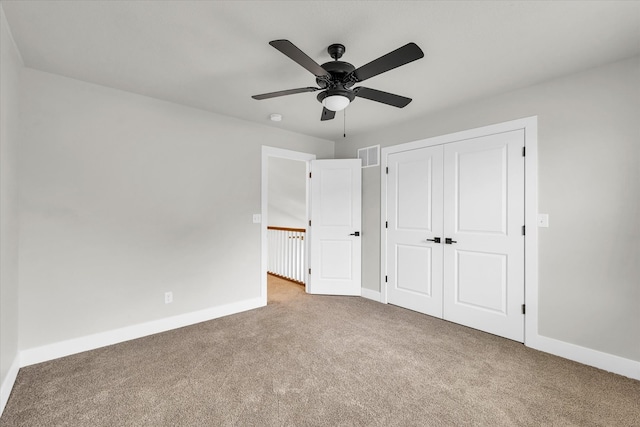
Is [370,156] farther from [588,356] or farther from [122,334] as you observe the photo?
[122,334]

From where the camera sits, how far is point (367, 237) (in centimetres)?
420

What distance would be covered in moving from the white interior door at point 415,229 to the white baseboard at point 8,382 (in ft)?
11.8

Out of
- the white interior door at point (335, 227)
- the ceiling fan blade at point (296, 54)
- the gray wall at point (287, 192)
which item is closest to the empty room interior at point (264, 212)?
the ceiling fan blade at point (296, 54)

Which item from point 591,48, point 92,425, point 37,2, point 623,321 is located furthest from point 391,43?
point 92,425

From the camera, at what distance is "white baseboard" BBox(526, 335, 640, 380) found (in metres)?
2.16

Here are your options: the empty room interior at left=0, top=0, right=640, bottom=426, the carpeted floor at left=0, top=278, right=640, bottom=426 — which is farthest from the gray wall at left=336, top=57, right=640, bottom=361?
the carpeted floor at left=0, top=278, right=640, bottom=426

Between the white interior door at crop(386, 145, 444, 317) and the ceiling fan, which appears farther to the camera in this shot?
the white interior door at crop(386, 145, 444, 317)

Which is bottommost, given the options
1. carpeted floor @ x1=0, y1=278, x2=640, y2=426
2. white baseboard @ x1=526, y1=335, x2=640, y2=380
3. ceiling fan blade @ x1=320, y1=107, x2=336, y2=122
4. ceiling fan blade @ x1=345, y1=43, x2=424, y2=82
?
carpeted floor @ x1=0, y1=278, x2=640, y2=426

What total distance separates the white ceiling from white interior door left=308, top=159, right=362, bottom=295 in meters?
1.71

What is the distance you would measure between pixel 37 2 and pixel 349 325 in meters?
3.46

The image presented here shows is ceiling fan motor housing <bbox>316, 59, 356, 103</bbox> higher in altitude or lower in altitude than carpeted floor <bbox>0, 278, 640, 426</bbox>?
higher

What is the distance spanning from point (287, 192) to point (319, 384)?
16.5 feet

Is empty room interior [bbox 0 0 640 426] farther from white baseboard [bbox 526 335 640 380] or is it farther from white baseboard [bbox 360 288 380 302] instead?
white baseboard [bbox 360 288 380 302]

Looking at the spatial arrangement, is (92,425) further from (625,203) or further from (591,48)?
(591,48)
